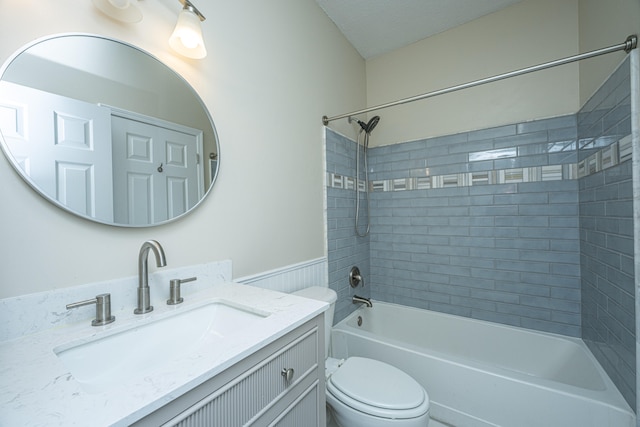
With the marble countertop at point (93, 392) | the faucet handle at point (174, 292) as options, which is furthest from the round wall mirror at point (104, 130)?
the marble countertop at point (93, 392)

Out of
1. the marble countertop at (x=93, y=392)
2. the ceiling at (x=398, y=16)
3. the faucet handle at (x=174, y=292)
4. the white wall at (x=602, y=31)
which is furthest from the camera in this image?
the ceiling at (x=398, y=16)

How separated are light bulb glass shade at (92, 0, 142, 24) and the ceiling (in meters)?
1.46

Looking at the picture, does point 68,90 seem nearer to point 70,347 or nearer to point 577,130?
point 70,347

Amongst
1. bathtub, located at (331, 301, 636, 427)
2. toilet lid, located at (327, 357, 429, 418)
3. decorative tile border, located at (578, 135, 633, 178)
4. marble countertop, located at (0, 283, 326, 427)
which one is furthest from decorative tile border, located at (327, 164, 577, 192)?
marble countertop, located at (0, 283, 326, 427)

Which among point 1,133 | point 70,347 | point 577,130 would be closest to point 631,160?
point 577,130

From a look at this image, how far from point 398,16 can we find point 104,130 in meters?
2.13

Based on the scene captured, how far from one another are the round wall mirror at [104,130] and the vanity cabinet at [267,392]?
633 millimetres

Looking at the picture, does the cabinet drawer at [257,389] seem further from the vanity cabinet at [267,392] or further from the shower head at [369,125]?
the shower head at [369,125]

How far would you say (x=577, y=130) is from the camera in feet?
5.66

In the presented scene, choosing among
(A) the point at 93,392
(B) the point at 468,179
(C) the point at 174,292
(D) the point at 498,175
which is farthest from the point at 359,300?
(A) the point at 93,392

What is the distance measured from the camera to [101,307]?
30.3 inches

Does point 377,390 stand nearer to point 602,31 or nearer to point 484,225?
point 484,225

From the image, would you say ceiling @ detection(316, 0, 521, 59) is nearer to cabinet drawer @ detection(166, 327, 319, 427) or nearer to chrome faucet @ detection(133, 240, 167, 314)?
chrome faucet @ detection(133, 240, 167, 314)

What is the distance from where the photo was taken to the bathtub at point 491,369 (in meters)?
1.22
